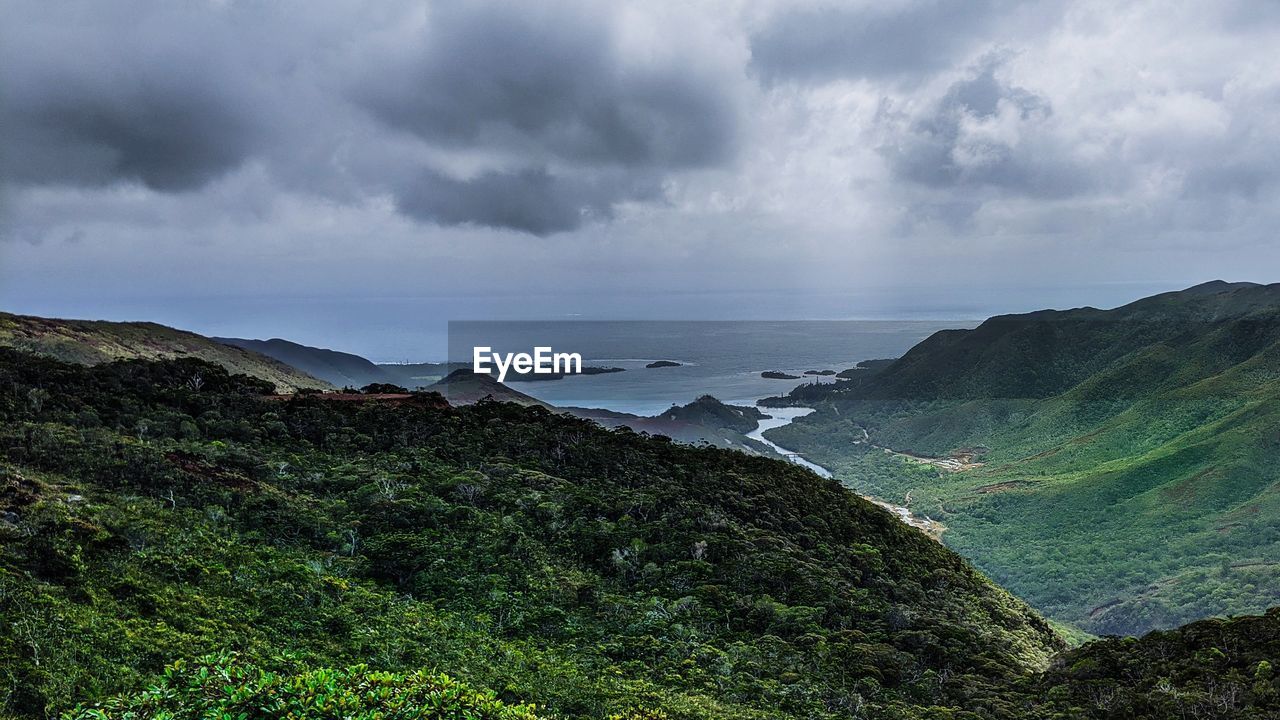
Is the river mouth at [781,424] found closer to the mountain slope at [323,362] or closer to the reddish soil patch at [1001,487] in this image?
the reddish soil patch at [1001,487]

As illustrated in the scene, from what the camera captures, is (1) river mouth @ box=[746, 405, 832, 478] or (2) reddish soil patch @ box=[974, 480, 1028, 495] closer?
(2) reddish soil patch @ box=[974, 480, 1028, 495]

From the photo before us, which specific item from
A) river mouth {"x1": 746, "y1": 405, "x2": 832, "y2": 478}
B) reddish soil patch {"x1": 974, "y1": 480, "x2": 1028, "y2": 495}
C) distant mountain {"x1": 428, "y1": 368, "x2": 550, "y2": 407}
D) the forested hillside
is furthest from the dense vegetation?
river mouth {"x1": 746, "y1": 405, "x2": 832, "y2": 478}

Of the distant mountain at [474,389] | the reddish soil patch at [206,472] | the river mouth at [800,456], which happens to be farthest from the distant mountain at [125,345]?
the river mouth at [800,456]

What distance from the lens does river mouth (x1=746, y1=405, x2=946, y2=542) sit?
97.1 meters

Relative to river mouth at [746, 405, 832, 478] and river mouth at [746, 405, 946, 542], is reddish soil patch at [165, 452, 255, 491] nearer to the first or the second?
river mouth at [746, 405, 946, 542]

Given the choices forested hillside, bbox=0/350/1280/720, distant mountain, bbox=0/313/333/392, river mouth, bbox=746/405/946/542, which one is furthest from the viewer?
river mouth, bbox=746/405/946/542

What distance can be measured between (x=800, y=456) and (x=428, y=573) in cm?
12814

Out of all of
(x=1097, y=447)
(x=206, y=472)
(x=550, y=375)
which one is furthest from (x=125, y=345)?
(x=1097, y=447)

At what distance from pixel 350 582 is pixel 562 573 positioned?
25.4 feet

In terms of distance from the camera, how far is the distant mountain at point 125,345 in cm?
5862

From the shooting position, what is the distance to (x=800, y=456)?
14400 centimetres

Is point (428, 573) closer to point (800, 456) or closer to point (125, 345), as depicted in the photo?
point (125, 345)

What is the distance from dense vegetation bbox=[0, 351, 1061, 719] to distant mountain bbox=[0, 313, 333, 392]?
2534 centimetres

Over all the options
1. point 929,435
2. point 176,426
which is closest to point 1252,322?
point 929,435
